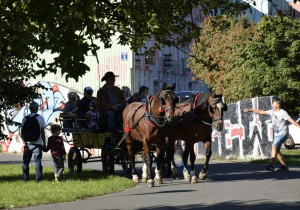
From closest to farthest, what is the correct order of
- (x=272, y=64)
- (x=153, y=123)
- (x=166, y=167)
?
(x=153, y=123)
(x=166, y=167)
(x=272, y=64)

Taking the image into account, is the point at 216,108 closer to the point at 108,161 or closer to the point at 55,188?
the point at 108,161

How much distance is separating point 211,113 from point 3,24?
18.2 feet

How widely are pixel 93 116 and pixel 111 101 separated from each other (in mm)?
768

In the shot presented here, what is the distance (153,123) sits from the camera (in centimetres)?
1712

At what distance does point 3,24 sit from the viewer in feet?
45.0

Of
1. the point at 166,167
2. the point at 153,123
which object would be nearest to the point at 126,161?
the point at 166,167

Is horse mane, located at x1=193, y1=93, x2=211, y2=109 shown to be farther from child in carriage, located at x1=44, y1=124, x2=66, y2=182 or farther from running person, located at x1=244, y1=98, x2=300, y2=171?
child in carriage, located at x1=44, y1=124, x2=66, y2=182

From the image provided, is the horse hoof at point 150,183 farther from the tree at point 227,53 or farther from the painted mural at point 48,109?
the tree at point 227,53

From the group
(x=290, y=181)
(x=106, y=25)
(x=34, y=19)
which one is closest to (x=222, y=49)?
(x=106, y=25)

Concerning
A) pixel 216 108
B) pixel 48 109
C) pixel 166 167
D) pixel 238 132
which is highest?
pixel 48 109

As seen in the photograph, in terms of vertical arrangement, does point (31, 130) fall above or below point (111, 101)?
below

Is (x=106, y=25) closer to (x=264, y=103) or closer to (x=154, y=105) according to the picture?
(x=154, y=105)

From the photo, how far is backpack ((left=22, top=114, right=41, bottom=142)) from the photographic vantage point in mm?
17984

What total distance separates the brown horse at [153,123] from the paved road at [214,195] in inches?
20.1
